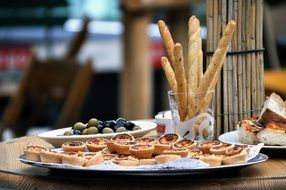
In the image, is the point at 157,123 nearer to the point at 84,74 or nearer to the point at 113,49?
the point at 84,74

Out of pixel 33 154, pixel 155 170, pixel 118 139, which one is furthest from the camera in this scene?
pixel 118 139

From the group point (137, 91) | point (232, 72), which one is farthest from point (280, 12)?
point (232, 72)

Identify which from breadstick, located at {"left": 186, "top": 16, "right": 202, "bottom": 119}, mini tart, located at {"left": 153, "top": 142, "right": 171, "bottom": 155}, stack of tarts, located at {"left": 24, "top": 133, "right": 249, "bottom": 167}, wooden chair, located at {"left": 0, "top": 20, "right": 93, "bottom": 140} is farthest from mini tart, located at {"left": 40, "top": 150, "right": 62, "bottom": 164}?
wooden chair, located at {"left": 0, "top": 20, "right": 93, "bottom": 140}

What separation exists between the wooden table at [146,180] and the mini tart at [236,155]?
0.12 feet

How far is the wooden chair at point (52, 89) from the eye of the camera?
16.4 feet

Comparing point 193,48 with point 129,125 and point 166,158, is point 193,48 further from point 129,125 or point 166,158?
point 166,158

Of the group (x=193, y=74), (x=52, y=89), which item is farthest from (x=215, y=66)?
(x=52, y=89)

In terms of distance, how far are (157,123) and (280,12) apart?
425cm

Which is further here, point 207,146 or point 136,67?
point 136,67

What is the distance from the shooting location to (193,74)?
231cm

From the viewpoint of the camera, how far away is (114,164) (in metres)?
1.97

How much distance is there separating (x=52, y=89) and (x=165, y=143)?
3458 millimetres

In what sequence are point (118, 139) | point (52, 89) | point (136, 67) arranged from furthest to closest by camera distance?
point (136, 67), point (52, 89), point (118, 139)

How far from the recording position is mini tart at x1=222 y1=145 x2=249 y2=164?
1.97 meters
